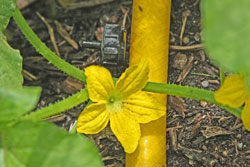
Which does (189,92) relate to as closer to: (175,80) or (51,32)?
(175,80)

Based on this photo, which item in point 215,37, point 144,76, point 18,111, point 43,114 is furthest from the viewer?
point 144,76

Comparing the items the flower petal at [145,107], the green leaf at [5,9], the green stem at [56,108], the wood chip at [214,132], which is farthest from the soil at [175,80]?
the green leaf at [5,9]

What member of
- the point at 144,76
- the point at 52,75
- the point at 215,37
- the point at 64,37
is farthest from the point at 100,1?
the point at 215,37

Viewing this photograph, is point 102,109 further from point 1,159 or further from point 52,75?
point 52,75

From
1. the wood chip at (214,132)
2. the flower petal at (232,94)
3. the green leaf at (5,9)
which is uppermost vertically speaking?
the green leaf at (5,9)

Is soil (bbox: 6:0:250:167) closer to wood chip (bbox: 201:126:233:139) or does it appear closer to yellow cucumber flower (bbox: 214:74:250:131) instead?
wood chip (bbox: 201:126:233:139)

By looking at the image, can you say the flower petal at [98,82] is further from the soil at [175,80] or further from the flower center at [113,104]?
the soil at [175,80]
